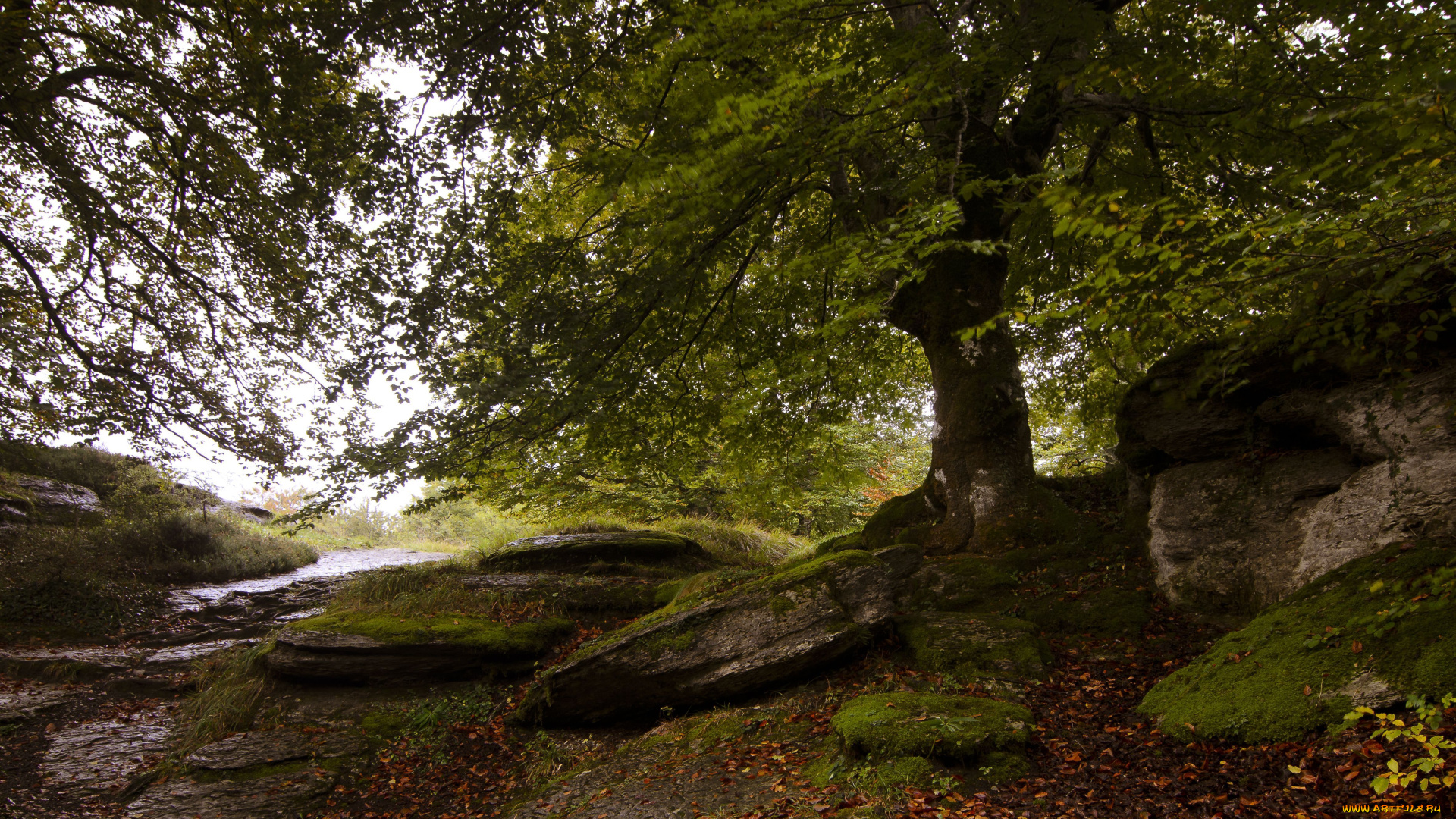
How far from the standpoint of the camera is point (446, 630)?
6.92m

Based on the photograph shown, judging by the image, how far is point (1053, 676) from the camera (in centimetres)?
453

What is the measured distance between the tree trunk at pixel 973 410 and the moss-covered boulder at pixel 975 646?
55.7 inches

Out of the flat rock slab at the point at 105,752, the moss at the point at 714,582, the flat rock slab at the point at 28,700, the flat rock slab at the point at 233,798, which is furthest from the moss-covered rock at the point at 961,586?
the flat rock slab at the point at 28,700

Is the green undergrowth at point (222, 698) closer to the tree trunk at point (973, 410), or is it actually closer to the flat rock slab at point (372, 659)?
the flat rock slab at point (372, 659)

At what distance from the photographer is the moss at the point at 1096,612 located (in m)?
5.08

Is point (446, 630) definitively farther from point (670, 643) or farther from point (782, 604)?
point (782, 604)

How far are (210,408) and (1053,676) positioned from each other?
11000 mm

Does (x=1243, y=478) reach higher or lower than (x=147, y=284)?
lower

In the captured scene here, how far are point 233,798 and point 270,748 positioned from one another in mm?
696

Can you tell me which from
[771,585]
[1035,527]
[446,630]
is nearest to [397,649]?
[446,630]

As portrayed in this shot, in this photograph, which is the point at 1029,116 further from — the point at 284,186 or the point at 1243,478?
the point at 284,186

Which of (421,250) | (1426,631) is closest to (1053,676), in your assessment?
(1426,631)

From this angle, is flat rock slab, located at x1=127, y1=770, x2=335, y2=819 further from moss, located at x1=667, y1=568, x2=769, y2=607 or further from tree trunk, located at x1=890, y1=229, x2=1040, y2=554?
tree trunk, located at x1=890, y1=229, x2=1040, y2=554

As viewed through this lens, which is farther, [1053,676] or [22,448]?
[22,448]
